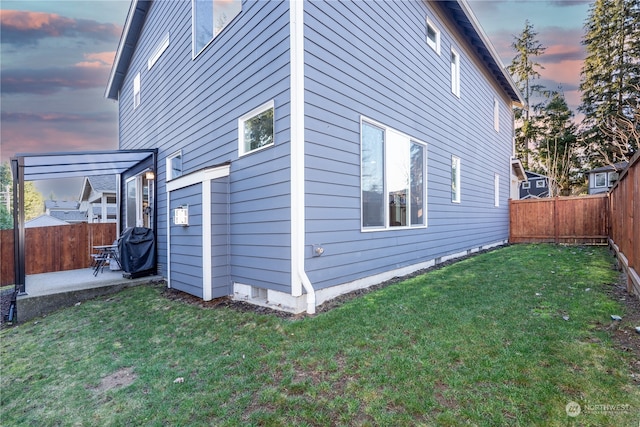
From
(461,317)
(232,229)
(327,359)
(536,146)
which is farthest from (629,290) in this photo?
(536,146)

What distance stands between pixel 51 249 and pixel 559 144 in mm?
29523

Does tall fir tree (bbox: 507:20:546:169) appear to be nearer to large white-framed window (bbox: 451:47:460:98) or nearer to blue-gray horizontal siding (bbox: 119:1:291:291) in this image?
large white-framed window (bbox: 451:47:460:98)

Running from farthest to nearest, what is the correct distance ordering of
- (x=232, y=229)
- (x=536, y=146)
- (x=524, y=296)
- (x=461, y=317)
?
(x=536, y=146)
(x=232, y=229)
(x=524, y=296)
(x=461, y=317)

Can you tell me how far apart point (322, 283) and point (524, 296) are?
2708 millimetres

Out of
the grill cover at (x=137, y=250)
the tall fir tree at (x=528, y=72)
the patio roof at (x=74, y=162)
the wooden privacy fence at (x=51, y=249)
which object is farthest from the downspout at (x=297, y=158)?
the tall fir tree at (x=528, y=72)

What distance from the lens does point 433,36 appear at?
7359 mm

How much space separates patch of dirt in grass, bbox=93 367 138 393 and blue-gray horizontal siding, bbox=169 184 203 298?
5.94 feet

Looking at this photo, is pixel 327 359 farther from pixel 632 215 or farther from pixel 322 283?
pixel 632 215

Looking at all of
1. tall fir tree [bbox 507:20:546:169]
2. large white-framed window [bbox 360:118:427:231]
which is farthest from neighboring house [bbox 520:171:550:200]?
large white-framed window [bbox 360:118:427:231]

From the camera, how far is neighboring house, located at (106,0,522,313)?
3.92m

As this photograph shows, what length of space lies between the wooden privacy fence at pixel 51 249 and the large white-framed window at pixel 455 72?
11268 mm

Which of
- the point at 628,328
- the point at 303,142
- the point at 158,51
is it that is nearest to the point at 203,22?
the point at 158,51

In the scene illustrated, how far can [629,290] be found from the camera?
12.6 feet

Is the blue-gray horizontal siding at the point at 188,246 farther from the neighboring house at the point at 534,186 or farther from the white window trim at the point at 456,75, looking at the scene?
the neighboring house at the point at 534,186
